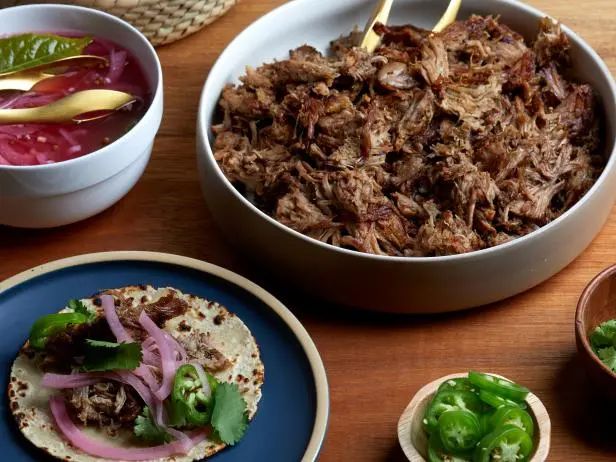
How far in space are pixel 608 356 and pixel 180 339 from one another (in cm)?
115

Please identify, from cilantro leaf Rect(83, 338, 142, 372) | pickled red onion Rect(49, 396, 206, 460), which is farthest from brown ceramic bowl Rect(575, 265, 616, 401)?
cilantro leaf Rect(83, 338, 142, 372)

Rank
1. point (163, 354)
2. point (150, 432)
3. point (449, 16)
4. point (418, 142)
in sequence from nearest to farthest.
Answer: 1. point (150, 432)
2. point (163, 354)
3. point (418, 142)
4. point (449, 16)

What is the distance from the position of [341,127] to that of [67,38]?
1.03m

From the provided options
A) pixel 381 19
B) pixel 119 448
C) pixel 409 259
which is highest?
→ pixel 381 19

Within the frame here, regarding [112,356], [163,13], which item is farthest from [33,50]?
[112,356]

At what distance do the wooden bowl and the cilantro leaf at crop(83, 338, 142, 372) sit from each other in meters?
0.69

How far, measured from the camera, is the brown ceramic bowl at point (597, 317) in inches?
102

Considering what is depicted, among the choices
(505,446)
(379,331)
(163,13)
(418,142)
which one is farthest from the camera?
(163,13)

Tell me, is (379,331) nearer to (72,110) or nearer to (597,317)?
(597,317)

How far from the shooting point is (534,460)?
2408 mm

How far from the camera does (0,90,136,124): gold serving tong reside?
316 cm

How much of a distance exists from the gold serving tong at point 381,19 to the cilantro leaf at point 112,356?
1.49 meters

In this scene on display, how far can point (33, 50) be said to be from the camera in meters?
3.36

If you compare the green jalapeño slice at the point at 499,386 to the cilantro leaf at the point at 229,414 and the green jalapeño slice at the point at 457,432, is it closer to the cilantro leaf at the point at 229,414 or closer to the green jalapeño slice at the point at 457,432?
the green jalapeño slice at the point at 457,432
